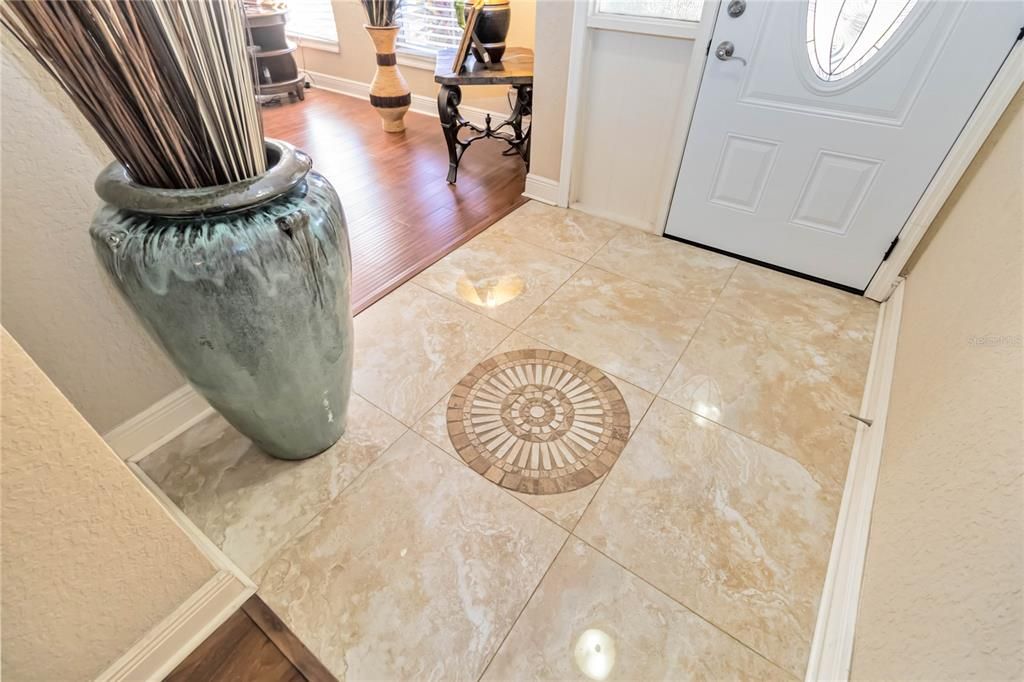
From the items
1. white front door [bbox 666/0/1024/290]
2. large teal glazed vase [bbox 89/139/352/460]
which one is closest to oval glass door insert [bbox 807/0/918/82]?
white front door [bbox 666/0/1024/290]

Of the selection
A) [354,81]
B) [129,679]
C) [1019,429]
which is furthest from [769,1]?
[354,81]

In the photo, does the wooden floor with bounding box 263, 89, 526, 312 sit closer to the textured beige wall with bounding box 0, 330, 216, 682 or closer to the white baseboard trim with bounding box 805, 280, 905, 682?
the textured beige wall with bounding box 0, 330, 216, 682

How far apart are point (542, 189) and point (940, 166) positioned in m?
1.71

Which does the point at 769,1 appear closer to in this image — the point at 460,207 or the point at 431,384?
the point at 460,207

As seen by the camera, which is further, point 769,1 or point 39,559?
point 769,1

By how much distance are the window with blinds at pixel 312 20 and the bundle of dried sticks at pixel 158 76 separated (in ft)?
13.1

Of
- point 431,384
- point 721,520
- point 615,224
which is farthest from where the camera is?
point 615,224

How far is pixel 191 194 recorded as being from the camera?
2.62 ft

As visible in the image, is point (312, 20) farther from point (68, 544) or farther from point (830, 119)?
point (68, 544)

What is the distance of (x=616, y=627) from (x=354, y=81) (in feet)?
15.2

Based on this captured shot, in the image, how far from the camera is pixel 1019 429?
679mm

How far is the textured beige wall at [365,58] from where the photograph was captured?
9.85 ft

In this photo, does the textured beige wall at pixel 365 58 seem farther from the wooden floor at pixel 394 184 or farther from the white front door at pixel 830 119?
the white front door at pixel 830 119

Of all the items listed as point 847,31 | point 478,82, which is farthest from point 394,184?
point 847,31
